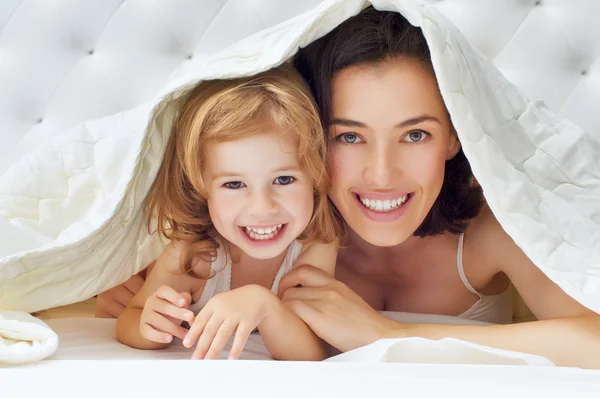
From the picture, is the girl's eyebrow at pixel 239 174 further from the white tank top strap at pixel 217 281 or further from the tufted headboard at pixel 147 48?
the tufted headboard at pixel 147 48

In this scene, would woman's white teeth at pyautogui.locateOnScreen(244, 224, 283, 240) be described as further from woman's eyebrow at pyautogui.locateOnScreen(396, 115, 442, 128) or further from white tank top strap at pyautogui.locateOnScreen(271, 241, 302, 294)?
woman's eyebrow at pyautogui.locateOnScreen(396, 115, 442, 128)

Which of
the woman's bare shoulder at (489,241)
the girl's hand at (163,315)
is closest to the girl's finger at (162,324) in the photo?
the girl's hand at (163,315)

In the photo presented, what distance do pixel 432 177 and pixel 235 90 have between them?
0.38 metres

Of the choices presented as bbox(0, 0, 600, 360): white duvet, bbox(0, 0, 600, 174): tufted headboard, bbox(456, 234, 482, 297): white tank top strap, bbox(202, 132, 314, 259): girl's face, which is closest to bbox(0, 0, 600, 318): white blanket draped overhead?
bbox(0, 0, 600, 360): white duvet

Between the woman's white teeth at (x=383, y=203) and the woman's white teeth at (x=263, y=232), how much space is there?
6.5 inches

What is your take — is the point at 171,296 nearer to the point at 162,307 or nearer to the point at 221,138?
the point at 162,307

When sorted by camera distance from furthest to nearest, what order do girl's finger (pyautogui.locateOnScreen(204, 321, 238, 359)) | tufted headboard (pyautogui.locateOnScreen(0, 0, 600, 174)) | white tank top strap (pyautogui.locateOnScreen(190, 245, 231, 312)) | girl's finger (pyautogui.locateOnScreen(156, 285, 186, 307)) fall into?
tufted headboard (pyautogui.locateOnScreen(0, 0, 600, 174)), white tank top strap (pyautogui.locateOnScreen(190, 245, 231, 312)), girl's finger (pyautogui.locateOnScreen(156, 285, 186, 307)), girl's finger (pyautogui.locateOnScreen(204, 321, 238, 359))

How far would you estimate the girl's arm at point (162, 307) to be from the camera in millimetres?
1198

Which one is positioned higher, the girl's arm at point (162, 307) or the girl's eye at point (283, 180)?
the girl's eye at point (283, 180)

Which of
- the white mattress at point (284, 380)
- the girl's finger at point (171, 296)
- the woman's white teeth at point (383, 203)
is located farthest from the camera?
the woman's white teeth at point (383, 203)

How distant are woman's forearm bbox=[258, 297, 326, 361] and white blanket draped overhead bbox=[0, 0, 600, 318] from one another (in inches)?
12.9

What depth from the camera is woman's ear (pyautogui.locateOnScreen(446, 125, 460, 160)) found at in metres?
1.35

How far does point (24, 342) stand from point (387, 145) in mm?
650

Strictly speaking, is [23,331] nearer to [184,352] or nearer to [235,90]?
[184,352]
